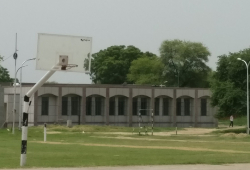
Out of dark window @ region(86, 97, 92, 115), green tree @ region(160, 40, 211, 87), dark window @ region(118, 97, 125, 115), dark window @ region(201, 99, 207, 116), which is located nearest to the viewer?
dark window @ region(86, 97, 92, 115)

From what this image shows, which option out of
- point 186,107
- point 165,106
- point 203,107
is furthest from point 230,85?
point 203,107

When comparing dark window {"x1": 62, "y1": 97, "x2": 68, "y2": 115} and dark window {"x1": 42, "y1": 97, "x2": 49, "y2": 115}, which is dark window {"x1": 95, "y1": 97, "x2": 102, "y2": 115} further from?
dark window {"x1": 42, "y1": 97, "x2": 49, "y2": 115}

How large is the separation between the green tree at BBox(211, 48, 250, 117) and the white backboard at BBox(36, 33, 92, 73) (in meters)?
49.2

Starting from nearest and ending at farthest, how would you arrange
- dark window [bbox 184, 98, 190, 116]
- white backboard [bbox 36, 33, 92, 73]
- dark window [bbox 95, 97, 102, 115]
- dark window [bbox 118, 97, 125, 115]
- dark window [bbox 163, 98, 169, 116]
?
white backboard [bbox 36, 33, 92, 73] < dark window [bbox 95, 97, 102, 115] < dark window [bbox 118, 97, 125, 115] < dark window [bbox 163, 98, 169, 116] < dark window [bbox 184, 98, 190, 116]

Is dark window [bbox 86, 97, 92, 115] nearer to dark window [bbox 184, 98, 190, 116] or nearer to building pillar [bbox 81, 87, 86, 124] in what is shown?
building pillar [bbox 81, 87, 86, 124]

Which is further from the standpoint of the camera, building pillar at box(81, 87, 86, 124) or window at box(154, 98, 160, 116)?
window at box(154, 98, 160, 116)

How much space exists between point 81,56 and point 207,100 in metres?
76.4

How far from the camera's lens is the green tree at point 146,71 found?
451 feet

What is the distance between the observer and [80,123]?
293 ft

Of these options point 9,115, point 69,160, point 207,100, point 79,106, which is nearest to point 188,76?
point 207,100

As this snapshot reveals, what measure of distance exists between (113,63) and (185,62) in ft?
65.0

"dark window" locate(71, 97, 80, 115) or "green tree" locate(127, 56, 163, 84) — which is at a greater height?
"green tree" locate(127, 56, 163, 84)

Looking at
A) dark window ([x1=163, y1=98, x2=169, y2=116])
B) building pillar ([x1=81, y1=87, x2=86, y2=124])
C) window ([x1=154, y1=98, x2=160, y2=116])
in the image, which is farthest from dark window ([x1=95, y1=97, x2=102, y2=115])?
dark window ([x1=163, y1=98, x2=169, y2=116])

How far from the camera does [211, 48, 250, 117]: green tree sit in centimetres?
6975
